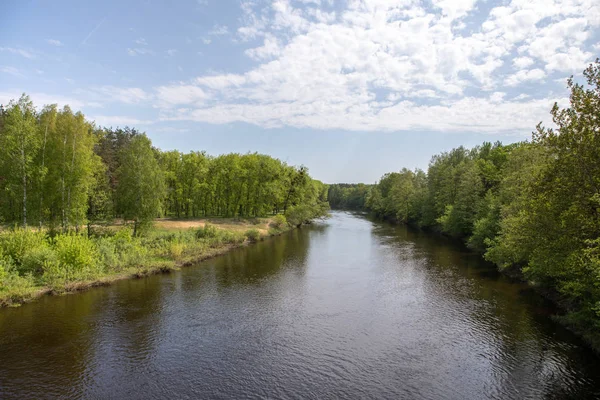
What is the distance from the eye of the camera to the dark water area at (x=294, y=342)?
14.8 m

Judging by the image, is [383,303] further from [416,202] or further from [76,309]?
[416,202]

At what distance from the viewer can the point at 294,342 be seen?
18.7 metres

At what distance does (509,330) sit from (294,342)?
1308 centimetres

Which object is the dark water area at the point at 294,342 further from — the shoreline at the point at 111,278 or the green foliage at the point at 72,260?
the green foliage at the point at 72,260

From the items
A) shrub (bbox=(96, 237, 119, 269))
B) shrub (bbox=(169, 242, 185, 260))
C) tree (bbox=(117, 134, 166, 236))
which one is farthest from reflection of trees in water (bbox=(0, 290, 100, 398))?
tree (bbox=(117, 134, 166, 236))

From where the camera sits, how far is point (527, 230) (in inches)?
861

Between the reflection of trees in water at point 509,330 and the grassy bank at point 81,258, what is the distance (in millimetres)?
23791

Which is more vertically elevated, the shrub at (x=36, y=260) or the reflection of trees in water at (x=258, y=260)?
the shrub at (x=36, y=260)

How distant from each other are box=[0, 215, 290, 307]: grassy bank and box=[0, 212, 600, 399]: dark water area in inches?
52.0

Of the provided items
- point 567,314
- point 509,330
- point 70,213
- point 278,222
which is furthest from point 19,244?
point 278,222

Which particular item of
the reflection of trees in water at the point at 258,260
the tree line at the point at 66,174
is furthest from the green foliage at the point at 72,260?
the reflection of trees in water at the point at 258,260

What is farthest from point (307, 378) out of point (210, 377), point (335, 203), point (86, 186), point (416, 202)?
point (335, 203)

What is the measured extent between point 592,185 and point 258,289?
900 inches

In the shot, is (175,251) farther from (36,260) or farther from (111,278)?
(36,260)
